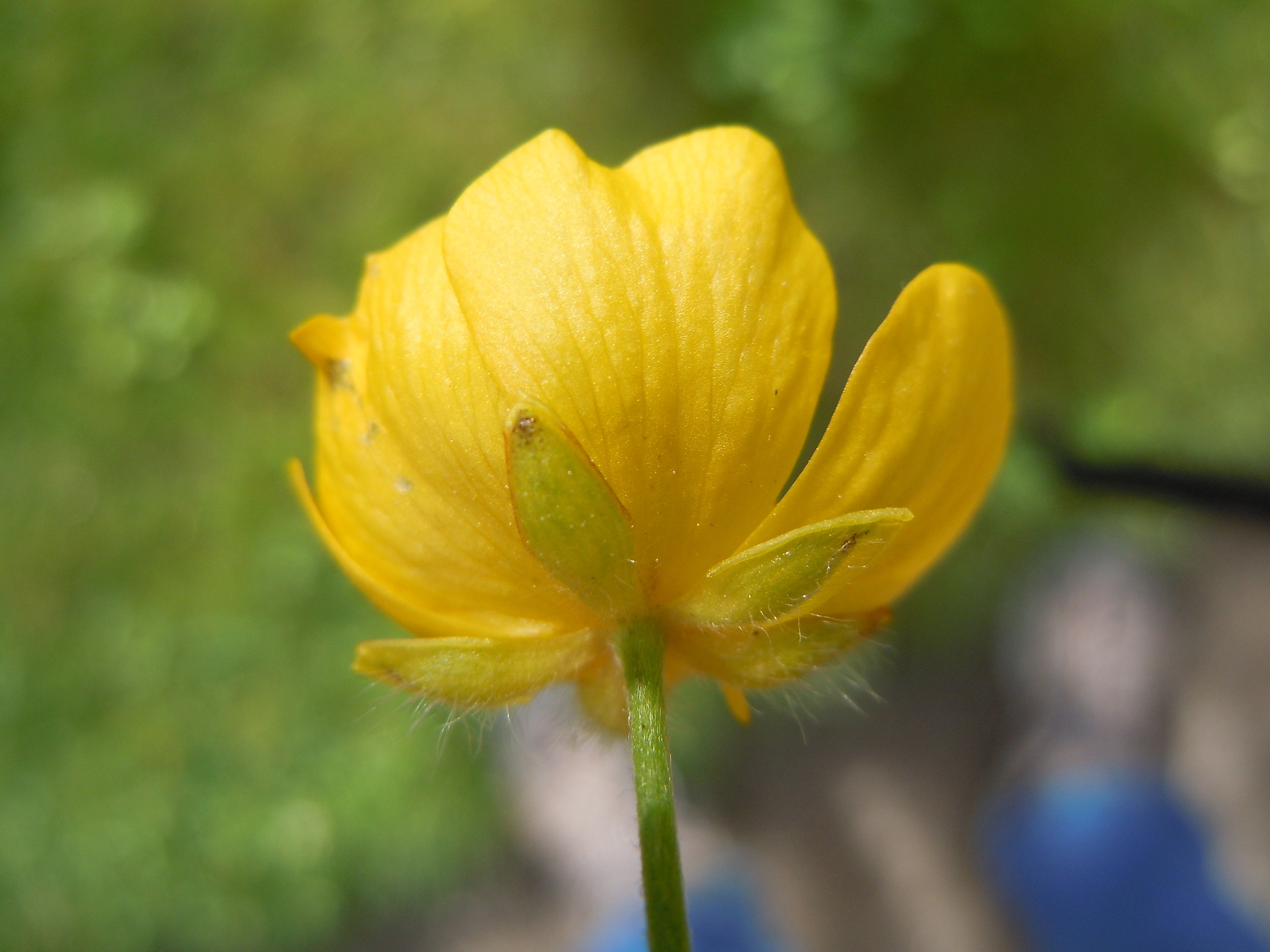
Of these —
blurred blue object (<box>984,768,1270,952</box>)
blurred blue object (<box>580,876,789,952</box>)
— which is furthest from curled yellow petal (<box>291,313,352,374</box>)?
blurred blue object (<box>984,768,1270,952</box>)

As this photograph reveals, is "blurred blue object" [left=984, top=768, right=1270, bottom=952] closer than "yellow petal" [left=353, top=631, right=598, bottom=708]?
No

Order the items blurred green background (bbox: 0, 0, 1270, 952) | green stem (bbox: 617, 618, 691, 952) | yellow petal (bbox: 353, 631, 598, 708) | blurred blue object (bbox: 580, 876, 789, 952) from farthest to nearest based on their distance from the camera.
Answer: blurred blue object (bbox: 580, 876, 789, 952)
blurred green background (bbox: 0, 0, 1270, 952)
yellow petal (bbox: 353, 631, 598, 708)
green stem (bbox: 617, 618, 691, 952)

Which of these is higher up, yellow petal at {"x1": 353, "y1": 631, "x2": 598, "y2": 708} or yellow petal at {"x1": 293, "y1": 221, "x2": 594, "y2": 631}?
yellow petal at {"x1": 293, "y1": 221, "x2": 594, "y2": 631}

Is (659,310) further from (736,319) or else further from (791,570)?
(791,570)

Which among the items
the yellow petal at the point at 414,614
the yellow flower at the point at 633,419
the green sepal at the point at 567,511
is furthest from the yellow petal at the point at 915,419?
the yellow petal at the point at 414,614

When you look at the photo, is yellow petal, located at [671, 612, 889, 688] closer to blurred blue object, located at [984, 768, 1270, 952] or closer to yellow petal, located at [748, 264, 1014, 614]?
yellow petal, located at [748, 264, 1014, 614]

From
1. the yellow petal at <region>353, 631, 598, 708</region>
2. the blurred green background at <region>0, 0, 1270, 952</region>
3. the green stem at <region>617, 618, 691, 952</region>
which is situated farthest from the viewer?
the blurred green background at <region>0, 0, 1270, 952</region>
